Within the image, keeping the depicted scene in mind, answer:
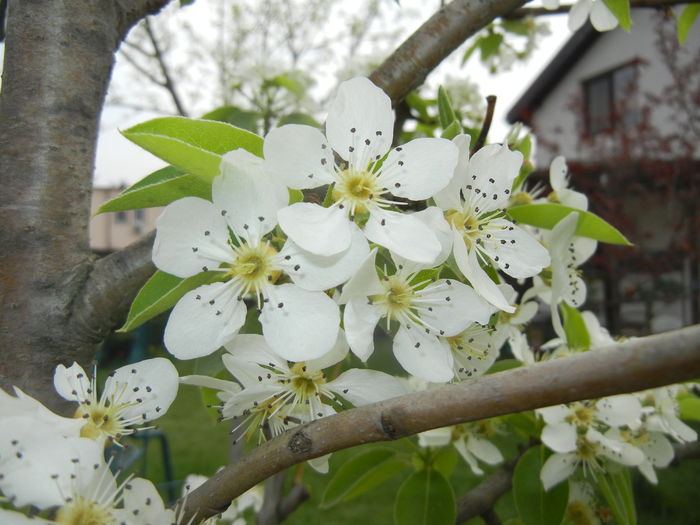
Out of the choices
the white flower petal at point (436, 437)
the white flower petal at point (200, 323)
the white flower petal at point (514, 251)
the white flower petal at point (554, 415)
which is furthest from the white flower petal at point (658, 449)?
the white flower petal at point (200, 323)

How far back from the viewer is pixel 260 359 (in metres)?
0.71

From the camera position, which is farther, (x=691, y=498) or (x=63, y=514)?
(x=691, y=498)

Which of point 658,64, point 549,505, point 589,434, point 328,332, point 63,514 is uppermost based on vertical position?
point 658,64

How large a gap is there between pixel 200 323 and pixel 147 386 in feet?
0.44

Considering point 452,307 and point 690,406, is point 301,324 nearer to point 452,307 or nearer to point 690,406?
point 452,307

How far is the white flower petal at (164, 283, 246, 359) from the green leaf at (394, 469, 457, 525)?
661 millimetres

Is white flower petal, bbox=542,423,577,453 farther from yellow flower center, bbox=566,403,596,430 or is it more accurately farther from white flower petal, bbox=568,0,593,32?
white flower petal, bbox=568,0,593,32

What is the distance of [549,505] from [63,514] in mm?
882

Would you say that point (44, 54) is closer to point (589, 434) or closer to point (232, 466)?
point (232, 466)

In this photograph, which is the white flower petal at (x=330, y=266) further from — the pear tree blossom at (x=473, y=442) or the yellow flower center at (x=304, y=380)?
the pear tree blossom at (x=473, y=442)

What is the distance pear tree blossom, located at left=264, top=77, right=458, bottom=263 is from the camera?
2.07 ft

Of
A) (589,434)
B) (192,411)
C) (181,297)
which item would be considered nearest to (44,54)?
(181,297)

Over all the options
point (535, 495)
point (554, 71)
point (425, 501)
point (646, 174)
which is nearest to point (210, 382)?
point (425, 501)

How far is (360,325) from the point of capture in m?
0.64
